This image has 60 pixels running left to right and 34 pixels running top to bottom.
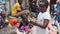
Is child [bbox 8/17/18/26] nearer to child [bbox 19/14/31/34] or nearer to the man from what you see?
child [bbox 19/14/31/34]

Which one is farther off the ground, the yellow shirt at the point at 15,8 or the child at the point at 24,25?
the yellow shirt at the point at 15,8

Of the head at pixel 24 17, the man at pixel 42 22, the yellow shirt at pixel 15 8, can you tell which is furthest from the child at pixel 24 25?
the man at pixel 42 22

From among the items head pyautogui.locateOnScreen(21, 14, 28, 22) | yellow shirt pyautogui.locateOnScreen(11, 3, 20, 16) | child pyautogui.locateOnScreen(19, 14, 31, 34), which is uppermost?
yellow shirt pyautogui.locateOnScreen(11, 3, 20, 16)

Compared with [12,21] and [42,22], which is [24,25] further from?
[42,22]

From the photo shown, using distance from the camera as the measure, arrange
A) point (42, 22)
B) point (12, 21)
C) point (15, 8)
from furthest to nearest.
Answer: point (15, 8)
point (12, 21)
point (42, 22)

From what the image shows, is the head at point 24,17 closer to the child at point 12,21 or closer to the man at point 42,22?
the child at point 12,21

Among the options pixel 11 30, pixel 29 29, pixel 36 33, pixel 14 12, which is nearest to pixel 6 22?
pixel 14 12

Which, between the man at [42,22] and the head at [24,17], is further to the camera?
the head at [24,17]

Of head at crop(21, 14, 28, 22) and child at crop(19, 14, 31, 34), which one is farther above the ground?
head at crop(21, 14, 28, 22)

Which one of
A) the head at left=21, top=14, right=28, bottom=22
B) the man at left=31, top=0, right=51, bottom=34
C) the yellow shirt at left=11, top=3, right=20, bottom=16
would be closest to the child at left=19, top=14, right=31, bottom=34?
the head at left=21, top=14, right=28, bottom=22

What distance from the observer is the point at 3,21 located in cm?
220

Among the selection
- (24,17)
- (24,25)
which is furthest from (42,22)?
(24,25)

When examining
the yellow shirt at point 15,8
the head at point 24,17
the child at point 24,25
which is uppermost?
the yellow shirt at point 15,8

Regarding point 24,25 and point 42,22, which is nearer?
point 42,22
